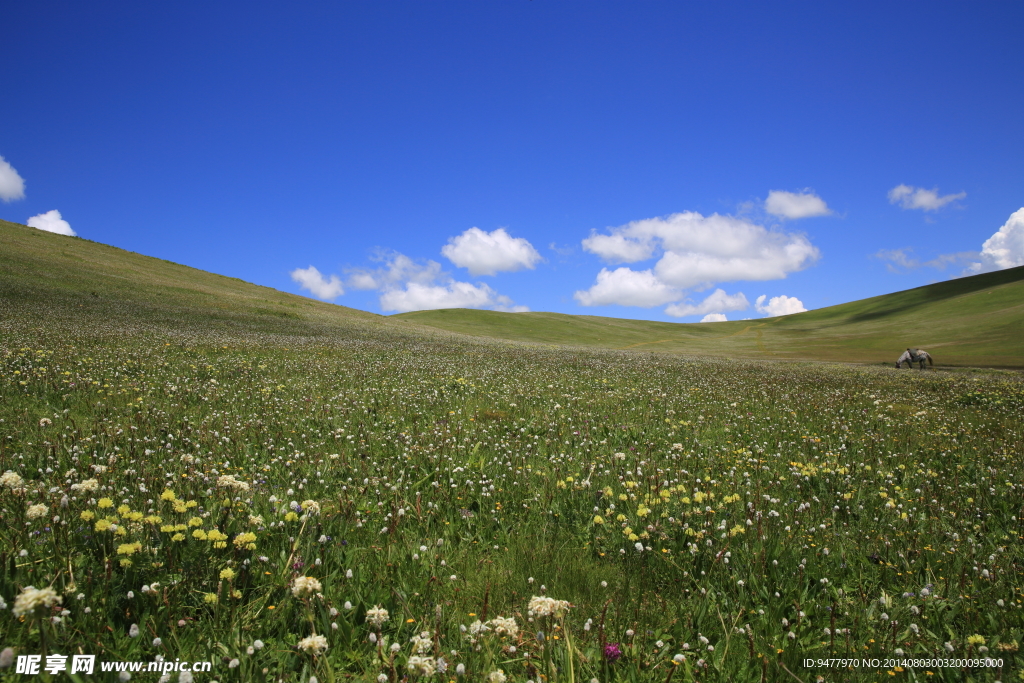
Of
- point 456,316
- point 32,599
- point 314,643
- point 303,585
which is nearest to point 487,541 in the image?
point 303,585

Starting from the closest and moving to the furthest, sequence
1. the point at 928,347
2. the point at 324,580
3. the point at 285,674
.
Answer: the point at 285,674 → the point at 324,580 → the point at 928,347

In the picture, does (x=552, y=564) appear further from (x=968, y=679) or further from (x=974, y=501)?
(x=974, y=501)

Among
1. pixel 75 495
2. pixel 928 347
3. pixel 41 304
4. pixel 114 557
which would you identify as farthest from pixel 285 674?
pixel 928 347

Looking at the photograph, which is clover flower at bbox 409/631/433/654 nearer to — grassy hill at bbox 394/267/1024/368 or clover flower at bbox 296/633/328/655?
clover flower at bbox 296/633/328/655

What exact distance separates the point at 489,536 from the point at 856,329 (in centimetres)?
14676

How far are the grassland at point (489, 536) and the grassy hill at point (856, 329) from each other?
66292 millimetres

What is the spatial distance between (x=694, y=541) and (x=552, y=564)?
5.59 feet

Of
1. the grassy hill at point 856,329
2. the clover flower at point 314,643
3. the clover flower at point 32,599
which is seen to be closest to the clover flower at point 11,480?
the clover flower at point 32,599

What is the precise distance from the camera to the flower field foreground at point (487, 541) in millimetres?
3252

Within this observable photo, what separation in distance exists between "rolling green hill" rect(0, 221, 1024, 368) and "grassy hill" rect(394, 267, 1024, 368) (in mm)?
377

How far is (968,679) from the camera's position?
343cm

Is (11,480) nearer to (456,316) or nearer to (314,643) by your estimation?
(314,643)

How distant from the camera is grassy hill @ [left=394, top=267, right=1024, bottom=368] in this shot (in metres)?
76.2

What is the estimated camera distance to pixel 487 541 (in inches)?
206
